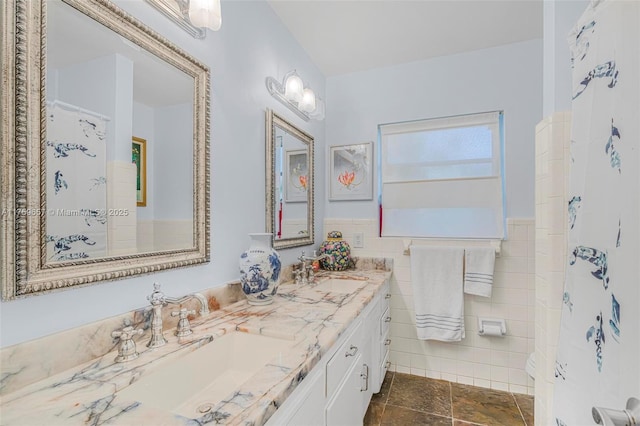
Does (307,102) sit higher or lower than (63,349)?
higher

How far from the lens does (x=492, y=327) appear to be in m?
2.00

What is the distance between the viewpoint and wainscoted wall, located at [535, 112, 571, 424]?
1137 mm

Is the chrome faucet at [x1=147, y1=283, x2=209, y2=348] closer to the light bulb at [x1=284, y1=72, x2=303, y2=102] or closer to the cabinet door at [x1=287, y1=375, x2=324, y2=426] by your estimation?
the cabinet door at [x1=287, y1=375, x2=324, y2=426]

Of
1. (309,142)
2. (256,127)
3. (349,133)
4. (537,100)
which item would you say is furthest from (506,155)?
(256,127)

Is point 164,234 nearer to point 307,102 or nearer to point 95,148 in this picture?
point 95,148

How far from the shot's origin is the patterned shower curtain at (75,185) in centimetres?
72

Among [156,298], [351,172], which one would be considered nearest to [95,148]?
[156,298]

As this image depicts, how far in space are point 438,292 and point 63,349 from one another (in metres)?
2.04

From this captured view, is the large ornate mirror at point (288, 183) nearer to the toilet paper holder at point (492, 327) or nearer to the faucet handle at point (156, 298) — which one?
the faucet handle at point (156, 298)

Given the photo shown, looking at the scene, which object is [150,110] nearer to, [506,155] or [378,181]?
[378,181]

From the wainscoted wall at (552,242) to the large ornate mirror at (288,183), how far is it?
1.30 metres

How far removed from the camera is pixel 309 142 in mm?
2215

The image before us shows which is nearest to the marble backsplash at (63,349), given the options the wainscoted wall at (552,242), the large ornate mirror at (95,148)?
the large ornate mirror at (95,148)

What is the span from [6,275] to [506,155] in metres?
2.53
